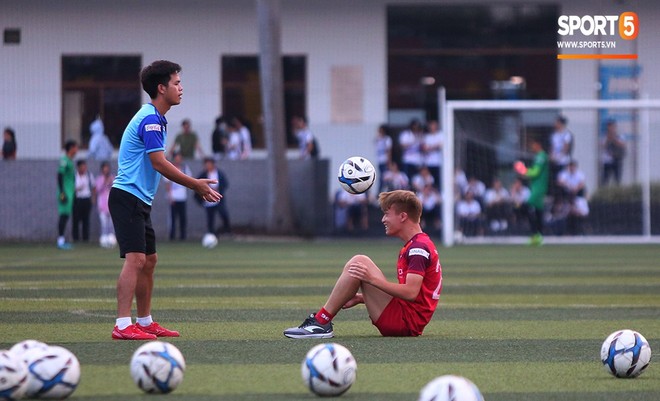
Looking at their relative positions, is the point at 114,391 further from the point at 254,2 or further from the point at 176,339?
the point at 254,2

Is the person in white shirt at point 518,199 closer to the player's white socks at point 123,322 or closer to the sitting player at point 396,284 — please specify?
the sitting player at point 396,284

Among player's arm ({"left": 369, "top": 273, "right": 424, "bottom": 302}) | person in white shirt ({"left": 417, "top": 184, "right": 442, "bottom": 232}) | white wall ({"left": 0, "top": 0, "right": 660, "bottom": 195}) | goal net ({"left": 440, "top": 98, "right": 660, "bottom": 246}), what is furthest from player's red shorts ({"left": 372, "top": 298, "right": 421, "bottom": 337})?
white wall ({"left": 0, "top": 0, "right": 660, "bottom": 195})

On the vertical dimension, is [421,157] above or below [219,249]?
above

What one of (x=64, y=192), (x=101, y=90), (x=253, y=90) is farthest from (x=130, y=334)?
(x=101, y=90)

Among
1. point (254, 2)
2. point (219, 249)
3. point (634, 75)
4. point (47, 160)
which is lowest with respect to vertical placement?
point (219, 249)

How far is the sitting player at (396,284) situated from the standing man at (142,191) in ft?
3.76

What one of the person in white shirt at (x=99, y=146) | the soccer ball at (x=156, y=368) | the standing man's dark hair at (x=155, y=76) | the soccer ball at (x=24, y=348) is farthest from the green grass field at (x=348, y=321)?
the person in white shirt at (x=99, y=146)

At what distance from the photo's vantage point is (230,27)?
3472cm

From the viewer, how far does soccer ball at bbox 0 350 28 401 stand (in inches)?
249

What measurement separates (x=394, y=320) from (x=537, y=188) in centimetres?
1756

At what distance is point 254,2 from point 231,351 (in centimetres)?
2690

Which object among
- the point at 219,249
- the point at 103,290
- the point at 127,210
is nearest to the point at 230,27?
the point at 219,249

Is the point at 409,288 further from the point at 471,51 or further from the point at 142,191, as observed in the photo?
the point at 471,51

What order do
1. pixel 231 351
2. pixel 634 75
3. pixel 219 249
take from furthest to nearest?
pixel 634 75, pixel 219 249, pixel 231 351
